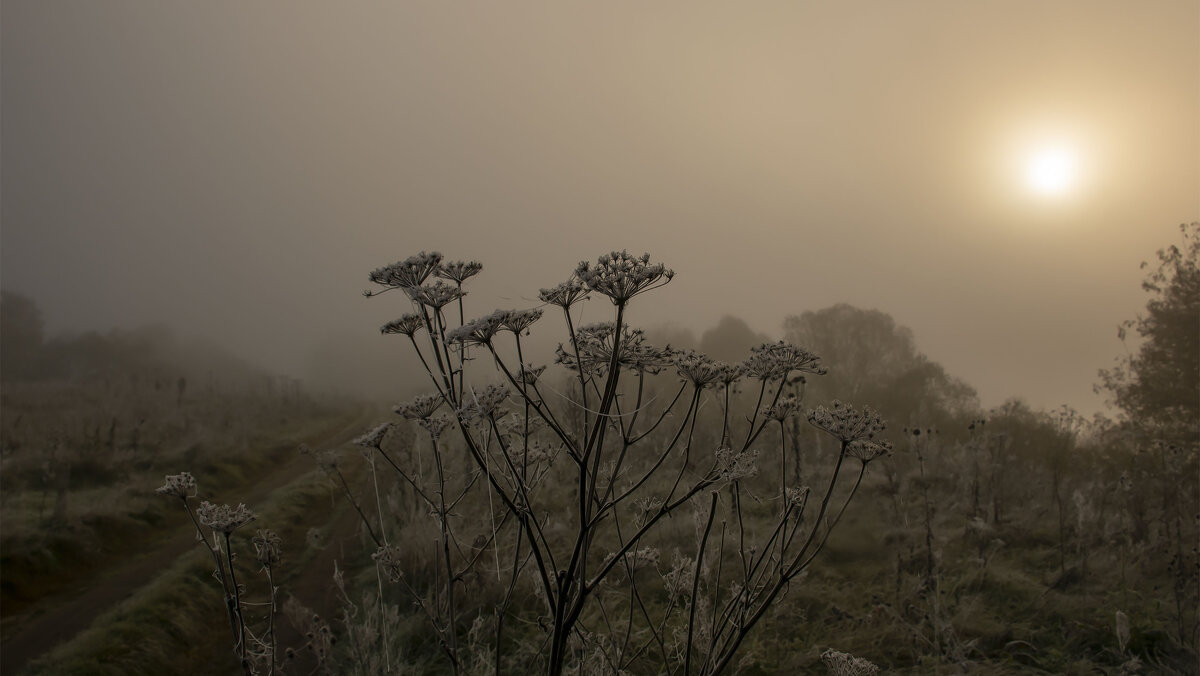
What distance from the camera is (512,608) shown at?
8680 millimetres

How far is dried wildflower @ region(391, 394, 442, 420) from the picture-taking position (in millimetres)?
3219

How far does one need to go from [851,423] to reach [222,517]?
3.17 m

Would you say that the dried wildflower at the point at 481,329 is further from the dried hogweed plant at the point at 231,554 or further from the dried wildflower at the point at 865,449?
the dried wildflower at the point at 865,449

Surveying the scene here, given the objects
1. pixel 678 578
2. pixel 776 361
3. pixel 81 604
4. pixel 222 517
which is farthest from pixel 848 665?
pixel 81 604

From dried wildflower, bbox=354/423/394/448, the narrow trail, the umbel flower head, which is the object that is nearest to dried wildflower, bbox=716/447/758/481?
the umbel flower head

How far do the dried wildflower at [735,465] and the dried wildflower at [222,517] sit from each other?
2251 millimetres

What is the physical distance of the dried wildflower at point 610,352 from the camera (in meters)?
2.76

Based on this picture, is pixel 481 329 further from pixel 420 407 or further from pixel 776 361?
pixel 776 361

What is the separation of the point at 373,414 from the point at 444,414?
39.9 metres

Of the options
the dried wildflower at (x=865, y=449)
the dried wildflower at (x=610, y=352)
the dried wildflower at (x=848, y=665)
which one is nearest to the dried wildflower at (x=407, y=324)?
the dried wildflower at (x=610, y=352)

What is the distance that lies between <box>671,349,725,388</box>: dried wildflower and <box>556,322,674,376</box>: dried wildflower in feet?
0.19

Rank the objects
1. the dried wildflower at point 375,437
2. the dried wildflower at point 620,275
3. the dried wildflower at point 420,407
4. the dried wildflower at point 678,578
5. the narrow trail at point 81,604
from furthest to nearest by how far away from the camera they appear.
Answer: the narrow trail at point 81,604 → the dried wildflower at point 678,578 → the dried wildflower at point 375,437 → the dried wildflower at point 420,407 → the dried wildflower at point 620,275

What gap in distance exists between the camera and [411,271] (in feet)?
8.59

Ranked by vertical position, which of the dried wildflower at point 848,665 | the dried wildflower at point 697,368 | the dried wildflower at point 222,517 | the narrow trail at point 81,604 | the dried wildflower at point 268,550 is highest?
the dried wildflower at point 697,368
